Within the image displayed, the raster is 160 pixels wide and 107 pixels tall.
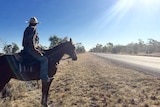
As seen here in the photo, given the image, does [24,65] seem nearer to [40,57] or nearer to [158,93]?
[40,57]

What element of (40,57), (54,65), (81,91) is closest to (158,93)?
(81,91)

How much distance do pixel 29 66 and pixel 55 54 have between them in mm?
1021

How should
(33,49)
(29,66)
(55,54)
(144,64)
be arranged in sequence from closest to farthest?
(33,49) → (29,66) → (55,54) → (144,64)

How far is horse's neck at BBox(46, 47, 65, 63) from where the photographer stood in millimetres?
7101

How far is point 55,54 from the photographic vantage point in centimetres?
724

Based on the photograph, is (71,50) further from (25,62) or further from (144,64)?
(144,64)

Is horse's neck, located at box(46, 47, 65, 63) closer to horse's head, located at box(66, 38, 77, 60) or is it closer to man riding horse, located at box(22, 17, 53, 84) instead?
horse's head, located at box(66, 38, 77, 60)

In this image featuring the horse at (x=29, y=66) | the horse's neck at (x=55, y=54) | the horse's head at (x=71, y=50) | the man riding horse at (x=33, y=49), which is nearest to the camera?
the horse at (x=29, y=66)

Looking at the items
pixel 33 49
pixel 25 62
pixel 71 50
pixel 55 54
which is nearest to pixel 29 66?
pixel 25 62

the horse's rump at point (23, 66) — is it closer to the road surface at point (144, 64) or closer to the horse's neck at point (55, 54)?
the horse's neck at point (55, 54)

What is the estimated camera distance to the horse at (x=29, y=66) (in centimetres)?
636

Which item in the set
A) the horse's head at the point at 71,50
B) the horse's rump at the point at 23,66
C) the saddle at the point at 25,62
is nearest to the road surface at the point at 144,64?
the horse's head at the point at 71,50

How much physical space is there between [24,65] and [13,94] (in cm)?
259

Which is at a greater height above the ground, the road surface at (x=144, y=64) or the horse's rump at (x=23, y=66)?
the horse's rump at (x=23, y=66)
